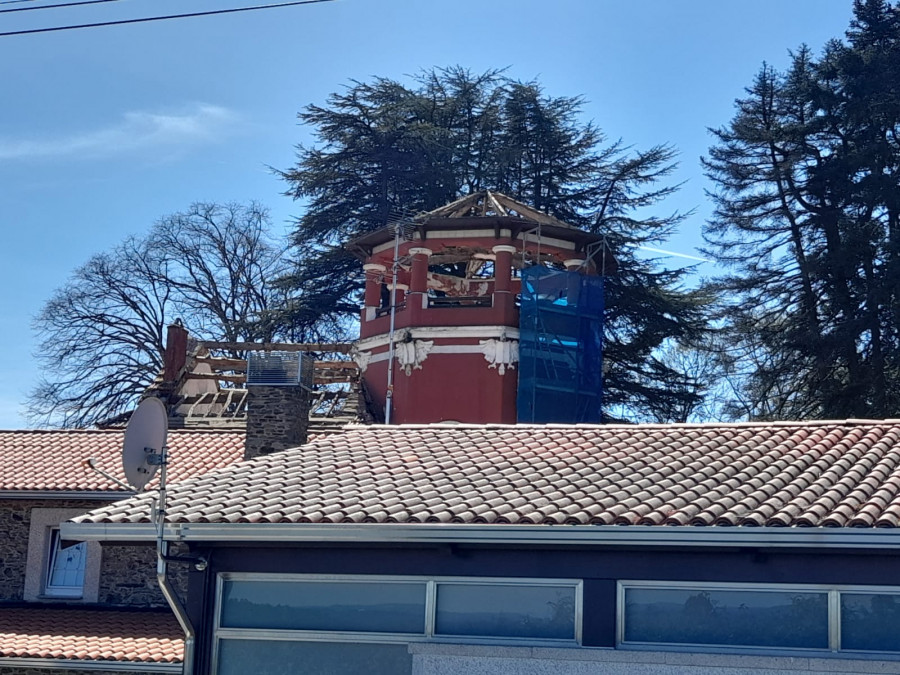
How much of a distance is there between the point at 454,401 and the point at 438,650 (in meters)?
19.0

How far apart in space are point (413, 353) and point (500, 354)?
2.11 m

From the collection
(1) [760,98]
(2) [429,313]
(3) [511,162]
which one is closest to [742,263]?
(1) [760,98]

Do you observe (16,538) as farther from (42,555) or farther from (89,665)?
(89,665)

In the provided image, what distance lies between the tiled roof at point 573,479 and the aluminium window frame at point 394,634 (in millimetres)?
710

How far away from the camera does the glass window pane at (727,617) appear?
11898mm

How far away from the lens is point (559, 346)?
106ft

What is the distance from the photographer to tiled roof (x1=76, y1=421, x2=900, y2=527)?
1228 cm

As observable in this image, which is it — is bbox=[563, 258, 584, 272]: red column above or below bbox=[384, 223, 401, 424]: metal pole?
above

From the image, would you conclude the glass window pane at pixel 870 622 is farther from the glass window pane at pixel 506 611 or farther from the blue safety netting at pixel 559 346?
the blue safety netting at pixel 559 346

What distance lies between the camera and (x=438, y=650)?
12578mm

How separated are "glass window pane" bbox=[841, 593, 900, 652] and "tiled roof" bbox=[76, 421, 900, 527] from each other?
30.9 inches

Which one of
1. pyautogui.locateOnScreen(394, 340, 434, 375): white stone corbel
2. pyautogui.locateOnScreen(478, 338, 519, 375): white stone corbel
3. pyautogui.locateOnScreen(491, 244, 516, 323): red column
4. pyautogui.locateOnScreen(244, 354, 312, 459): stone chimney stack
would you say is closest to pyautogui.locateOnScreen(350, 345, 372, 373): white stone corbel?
pyautogui.locateOnScreen(394, 340, 434, 375): white stone corbel

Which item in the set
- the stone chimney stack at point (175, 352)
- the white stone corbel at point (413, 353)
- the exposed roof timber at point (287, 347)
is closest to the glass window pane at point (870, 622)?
the white stone corbel at point (413, 353)

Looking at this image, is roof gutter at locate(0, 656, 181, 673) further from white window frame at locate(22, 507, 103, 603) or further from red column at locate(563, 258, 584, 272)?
red column at locate(563, 258, 584, 272)
